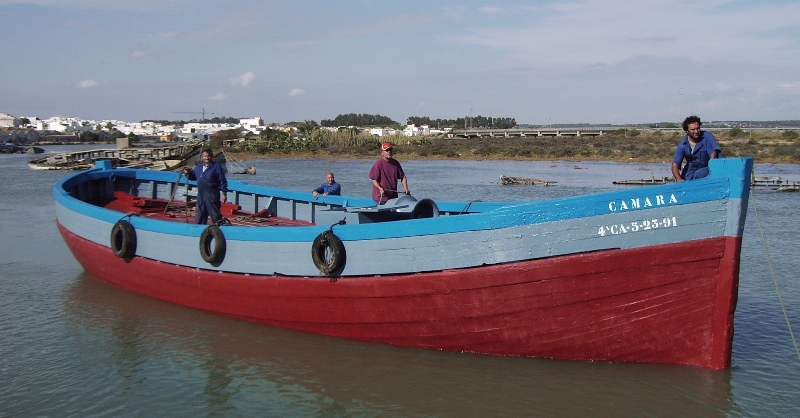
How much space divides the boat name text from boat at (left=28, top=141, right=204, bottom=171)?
3263cm

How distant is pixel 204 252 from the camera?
10.3m

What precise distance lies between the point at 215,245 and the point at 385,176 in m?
2.61

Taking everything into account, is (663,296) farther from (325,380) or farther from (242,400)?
(242,400)

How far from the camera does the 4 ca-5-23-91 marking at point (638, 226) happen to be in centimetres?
754

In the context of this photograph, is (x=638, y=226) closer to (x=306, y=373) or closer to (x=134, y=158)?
(x=306, y=373)

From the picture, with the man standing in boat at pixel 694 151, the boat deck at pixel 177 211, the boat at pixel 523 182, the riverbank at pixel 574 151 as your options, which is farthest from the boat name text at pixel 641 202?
the riverbank at pixel 574 151

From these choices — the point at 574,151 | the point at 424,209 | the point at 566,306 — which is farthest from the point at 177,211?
the point at 574,151

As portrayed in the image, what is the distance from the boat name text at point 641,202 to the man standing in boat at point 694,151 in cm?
97

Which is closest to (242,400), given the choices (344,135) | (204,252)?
(204,252)

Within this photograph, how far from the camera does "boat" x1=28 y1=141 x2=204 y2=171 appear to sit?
3803 cm

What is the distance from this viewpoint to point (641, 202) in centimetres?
755

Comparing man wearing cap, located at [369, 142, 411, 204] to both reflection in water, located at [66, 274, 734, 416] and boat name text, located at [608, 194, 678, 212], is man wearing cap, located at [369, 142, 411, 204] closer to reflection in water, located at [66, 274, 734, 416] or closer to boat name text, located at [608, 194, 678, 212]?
reflection in water, located at [66, 274, 734, 416]

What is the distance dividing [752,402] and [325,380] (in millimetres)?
4674

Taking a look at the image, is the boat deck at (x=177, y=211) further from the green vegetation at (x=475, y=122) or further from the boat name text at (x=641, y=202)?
the green vegetation at (x=475, y=122)
